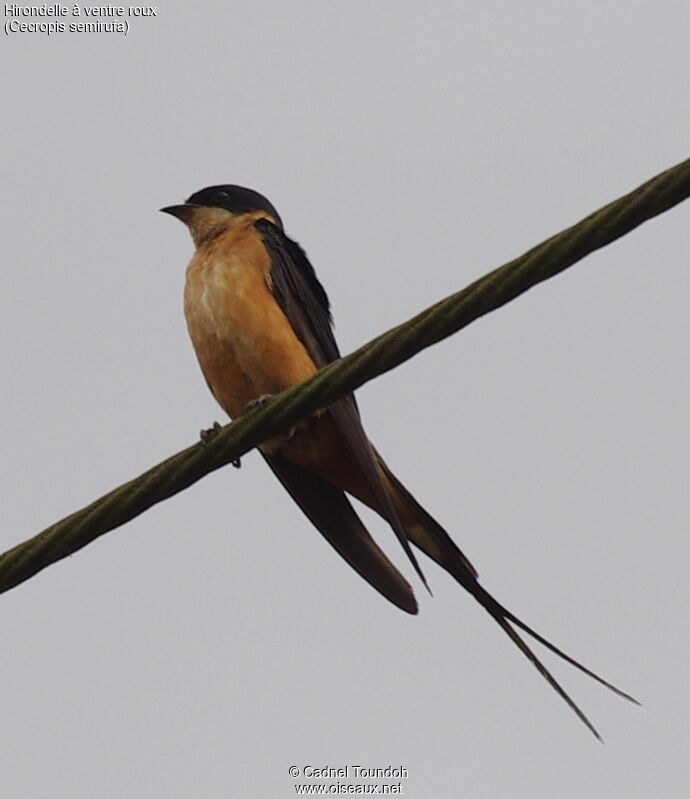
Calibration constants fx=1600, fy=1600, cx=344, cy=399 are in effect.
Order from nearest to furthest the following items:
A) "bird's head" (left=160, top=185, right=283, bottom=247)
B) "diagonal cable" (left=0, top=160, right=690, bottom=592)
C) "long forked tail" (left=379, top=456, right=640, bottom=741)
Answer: "diagonal cable" (left=0, top=160, right=690, bottom=592), "long forked tail" (left=379, top=456, right=640, bottom=741), "bird's head" (left=160, top=185, right=283, bottom=247)

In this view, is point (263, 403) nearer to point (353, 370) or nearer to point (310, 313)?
point (310, 313)

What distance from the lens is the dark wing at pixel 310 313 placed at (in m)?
6.28

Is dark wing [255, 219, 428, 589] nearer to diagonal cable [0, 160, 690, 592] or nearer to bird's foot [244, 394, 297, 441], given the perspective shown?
bird's foot [244, 394, 297, 441]

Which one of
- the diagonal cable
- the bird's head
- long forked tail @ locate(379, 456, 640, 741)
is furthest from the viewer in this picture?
the bird's head

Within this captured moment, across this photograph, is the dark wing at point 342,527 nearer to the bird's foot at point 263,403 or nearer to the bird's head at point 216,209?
the bird's foot at point 263,403

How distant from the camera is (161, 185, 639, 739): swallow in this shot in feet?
21.2

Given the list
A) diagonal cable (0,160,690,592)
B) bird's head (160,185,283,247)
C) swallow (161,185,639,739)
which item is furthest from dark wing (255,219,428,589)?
diagonal cable (0,160,690,592)

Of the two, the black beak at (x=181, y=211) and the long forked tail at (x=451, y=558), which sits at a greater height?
the black beak at (x=181, y=211)

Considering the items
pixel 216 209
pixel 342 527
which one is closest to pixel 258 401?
pixel 342 527

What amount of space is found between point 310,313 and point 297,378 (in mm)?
402

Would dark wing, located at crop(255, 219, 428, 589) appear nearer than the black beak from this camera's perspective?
Yes

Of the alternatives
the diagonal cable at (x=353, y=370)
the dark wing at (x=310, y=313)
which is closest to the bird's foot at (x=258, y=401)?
the dark wing at (x=310, y=313)

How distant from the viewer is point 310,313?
6.87m

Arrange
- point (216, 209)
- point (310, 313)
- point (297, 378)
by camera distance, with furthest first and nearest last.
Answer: point (216, 209) < point (310, 313) < point (297, 378)
